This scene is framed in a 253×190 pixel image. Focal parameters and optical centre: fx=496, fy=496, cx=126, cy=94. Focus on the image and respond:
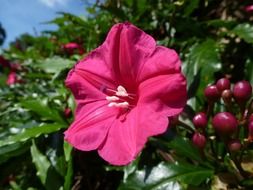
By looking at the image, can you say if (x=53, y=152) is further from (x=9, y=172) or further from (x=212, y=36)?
(x=212, y=36)

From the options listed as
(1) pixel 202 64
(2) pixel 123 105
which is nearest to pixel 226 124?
(2) pixel 123 105

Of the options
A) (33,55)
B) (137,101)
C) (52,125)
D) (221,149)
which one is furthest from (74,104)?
(33,55)

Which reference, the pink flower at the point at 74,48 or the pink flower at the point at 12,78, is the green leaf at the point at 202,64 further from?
the pink flower at the point at 12,78

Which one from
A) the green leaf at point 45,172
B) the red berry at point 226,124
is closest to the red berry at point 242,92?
the red berry at point 226,124

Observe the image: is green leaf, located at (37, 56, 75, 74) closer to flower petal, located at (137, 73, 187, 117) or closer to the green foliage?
the green foliage

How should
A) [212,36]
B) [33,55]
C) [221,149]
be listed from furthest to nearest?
[33,55] < [212,36] < [221,149]

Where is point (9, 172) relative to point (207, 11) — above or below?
below
